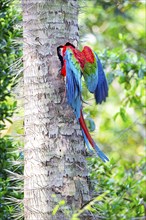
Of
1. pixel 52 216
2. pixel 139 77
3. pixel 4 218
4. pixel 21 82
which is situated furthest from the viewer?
pixel 139 77

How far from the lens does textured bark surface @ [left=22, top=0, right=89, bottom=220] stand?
2.66 metres

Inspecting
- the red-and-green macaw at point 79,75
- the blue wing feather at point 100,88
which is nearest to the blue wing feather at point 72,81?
the red-and-green macaw at point 79,75

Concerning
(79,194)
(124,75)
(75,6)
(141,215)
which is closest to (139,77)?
(124,75)

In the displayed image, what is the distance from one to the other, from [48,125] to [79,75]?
30cm

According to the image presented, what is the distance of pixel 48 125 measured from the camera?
2.71m

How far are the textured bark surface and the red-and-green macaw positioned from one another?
5cm

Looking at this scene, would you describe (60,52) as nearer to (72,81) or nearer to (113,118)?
(72,81)

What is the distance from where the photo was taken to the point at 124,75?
4.29m

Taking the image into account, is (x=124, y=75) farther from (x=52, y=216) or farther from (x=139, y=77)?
(x=52, y=216)

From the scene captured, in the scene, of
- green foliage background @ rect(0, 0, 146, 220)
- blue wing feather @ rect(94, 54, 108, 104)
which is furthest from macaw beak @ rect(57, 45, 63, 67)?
green foliage background @ rect(0, 0, 146, 220)

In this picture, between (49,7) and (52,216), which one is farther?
(49,7)

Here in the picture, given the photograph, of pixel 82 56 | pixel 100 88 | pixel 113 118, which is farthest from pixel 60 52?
pixel 113 118

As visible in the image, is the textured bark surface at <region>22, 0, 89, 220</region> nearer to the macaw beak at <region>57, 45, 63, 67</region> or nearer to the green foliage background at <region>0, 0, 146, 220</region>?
the macaw beak at <region>57, 45, 63, 67</region>

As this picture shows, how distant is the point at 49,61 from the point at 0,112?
969mm
